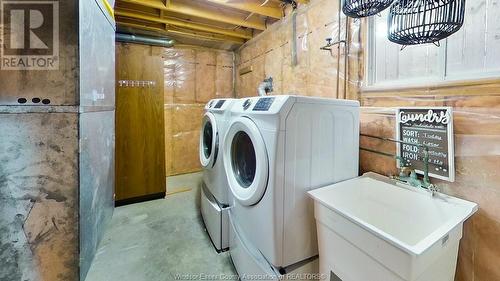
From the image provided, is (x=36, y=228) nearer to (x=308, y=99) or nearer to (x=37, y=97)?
(x=37, y=97)

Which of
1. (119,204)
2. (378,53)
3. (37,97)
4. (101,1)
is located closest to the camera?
(37,97)

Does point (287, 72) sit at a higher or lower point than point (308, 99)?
higher

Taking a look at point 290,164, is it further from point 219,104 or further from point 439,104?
point 219,104

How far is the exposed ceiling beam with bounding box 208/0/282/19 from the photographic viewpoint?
2.48 meters

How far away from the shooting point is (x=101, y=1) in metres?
1.41

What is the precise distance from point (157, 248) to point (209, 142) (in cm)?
106

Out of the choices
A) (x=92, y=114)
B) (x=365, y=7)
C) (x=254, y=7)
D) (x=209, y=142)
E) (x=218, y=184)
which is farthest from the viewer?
(x=254, y=7)

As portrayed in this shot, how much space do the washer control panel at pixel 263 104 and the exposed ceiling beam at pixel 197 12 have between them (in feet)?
6.70

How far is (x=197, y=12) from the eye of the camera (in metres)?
2.85

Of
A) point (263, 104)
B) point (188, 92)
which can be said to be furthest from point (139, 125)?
point (263, 104)

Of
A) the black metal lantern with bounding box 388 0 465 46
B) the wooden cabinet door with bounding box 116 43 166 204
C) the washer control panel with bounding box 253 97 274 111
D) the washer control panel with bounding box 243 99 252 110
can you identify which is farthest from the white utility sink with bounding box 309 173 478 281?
the wooden cabinet door with bounding box 116 43 166 204

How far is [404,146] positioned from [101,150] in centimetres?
205

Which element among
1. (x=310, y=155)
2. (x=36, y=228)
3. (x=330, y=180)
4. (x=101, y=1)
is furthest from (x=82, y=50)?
(x=330, y=180)

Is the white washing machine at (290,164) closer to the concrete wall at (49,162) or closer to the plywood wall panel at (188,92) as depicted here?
the concrete wall at (49,162)
